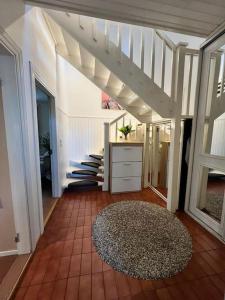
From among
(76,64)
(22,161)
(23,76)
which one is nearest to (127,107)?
(76,64)

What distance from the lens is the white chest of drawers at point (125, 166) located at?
2.94 metres

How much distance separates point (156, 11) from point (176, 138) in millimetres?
1480

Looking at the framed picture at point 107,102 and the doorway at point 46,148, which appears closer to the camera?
the doorway at point 46,148

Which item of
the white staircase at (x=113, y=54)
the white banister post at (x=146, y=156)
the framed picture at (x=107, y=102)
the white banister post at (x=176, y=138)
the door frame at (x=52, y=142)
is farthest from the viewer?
the framed picture at (x=107, y=102)

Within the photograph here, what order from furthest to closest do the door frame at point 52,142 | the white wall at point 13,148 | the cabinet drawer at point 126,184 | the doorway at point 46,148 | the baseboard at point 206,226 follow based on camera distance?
the cabinet drawer at point 126,184, the doorway at point 46,148, the baseboard at point 206,226, the door frame at point 52,142, the white wall at point 13,148

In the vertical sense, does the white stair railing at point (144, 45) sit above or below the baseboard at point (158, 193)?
above

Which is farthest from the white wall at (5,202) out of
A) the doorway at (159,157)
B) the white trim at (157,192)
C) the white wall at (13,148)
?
the doorway at (159,157)

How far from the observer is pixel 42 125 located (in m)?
4.04

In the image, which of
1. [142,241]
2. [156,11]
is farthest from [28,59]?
[142,241]

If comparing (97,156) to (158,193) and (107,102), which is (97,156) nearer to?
(107,102)

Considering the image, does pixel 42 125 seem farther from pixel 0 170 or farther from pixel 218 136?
pixel 218 136

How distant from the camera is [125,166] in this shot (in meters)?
3.01

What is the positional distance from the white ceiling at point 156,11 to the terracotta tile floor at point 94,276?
Result: 2.37m

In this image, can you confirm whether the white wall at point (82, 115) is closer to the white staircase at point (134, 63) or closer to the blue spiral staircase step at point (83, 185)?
the blue spiral staircase step at point (83, 185)
